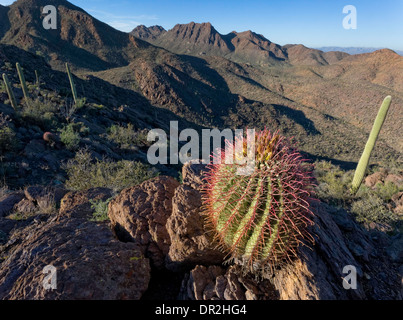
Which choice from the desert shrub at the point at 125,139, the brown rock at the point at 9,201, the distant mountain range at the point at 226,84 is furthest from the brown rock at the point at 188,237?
the distant mountain range at the point at 226,84

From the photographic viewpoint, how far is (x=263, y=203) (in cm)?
214

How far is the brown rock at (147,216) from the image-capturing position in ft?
9.34

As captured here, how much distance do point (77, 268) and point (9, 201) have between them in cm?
421

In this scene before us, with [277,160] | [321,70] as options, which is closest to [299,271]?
[277,160]

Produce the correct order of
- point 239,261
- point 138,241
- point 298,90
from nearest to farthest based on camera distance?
1. point 239,261
2. point 138,241
3. point 298,90

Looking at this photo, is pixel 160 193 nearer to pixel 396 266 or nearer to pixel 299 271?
pixel 299 271

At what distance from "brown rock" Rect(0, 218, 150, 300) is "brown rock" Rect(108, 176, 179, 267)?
0.24 m

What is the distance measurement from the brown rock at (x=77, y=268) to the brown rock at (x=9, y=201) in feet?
9.32

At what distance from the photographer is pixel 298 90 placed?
50531 millimetres

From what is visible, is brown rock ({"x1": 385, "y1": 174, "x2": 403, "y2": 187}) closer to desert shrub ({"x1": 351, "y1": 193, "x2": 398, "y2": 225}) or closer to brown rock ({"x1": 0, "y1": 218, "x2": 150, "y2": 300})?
desert shrub ({"x1": 351, "y1": 193, "x2": 398, "y2": 225})

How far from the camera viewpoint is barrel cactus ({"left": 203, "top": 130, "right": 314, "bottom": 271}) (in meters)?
2.10

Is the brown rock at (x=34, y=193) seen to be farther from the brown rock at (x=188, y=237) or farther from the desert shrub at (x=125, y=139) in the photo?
the desert shrub at (x=125, y=139)

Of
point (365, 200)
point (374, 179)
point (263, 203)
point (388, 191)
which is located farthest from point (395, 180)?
point (263, 203)
